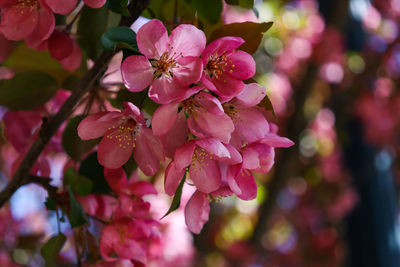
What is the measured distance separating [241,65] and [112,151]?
19 cm

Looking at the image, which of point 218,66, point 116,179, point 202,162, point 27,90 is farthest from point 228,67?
point 27,90

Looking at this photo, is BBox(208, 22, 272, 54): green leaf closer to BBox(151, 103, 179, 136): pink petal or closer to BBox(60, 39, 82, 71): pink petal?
BBox(151, 103, 179, 136): pink petal

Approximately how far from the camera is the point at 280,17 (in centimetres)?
285

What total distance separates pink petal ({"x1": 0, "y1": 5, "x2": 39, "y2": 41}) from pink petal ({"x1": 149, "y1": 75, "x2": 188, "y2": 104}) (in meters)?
0.21

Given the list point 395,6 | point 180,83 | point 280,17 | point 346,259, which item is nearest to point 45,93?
point 180,83

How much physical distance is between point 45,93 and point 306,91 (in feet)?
5.91

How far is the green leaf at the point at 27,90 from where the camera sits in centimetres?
73

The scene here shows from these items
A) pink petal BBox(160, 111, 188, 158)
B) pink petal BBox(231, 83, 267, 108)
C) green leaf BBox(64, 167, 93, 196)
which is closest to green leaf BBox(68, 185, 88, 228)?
green leaf BBox(64, 167, 93, 196)

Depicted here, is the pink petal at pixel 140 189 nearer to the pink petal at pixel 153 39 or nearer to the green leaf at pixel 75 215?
the green leaf at pixel 75 215

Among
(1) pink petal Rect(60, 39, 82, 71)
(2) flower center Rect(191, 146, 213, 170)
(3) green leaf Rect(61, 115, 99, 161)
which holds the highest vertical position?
(1) pink petal Rect(60, 39, 82, 71)

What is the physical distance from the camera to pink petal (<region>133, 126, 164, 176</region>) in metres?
0.56

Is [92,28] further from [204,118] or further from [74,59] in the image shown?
[204,118]

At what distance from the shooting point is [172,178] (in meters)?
0.55

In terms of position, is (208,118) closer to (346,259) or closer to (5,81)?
(5,81)
